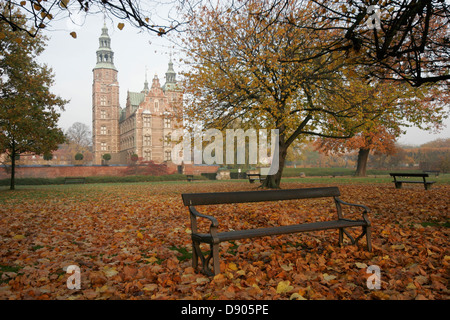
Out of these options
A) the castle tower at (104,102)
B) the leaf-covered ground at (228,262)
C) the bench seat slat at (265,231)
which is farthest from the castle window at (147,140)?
the bench seat slat at (265,231)

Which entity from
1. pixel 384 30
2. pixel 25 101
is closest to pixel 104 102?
pixel 25 101

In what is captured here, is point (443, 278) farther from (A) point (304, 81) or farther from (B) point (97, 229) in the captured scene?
(A) point (304, 81)

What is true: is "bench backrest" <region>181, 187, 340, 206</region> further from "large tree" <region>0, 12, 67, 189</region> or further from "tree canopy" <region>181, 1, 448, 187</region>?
"large tree" <region>0, 12, 67, 189</region>

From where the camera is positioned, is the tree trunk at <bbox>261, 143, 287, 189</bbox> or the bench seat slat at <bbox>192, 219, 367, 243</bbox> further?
the tree trunk at <bbox>261, 143, 287, 189</bbox>

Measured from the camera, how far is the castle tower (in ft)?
221

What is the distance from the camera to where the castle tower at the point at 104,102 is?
67.5 m

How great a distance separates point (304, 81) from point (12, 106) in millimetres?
14377

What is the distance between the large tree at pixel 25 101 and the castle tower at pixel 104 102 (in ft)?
171

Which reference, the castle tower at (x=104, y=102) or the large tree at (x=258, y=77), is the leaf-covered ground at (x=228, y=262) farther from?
the castle tower at (x=104, y=102)

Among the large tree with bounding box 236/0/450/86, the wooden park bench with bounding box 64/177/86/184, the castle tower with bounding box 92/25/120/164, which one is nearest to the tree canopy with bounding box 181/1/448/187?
the large tree with bounding box 236/0/450/86

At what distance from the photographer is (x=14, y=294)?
295cm

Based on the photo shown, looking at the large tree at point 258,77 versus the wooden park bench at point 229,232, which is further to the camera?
the large tree at point 258,77

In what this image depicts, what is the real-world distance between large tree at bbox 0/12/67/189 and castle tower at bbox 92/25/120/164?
2049 inches

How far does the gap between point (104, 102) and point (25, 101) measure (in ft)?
185
